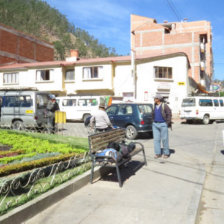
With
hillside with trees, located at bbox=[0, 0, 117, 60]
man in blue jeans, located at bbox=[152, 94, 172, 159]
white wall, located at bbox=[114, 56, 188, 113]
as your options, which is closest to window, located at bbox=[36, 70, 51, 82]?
white wall, located at bbox=[114, 56, 188, 113]

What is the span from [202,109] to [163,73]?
30.5 feet

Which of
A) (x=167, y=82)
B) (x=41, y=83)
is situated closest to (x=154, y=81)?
(x=167, y=82)

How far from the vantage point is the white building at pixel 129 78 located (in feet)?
94.9

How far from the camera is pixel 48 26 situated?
328ft

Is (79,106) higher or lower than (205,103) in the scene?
lower

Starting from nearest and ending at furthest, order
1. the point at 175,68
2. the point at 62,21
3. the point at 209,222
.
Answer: the point at 209,222, the point at 175,68, the point at 62,21

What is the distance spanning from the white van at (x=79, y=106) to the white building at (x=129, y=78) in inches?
318

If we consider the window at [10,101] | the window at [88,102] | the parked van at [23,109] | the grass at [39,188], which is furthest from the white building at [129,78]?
the grass at [39,188]

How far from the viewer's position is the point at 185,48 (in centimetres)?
4156

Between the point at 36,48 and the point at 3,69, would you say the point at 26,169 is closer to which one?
the point at 3,69

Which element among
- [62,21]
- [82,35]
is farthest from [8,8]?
[82,35]

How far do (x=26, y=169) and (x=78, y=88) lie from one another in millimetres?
26048

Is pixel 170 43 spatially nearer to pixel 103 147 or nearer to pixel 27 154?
pixel 103 147

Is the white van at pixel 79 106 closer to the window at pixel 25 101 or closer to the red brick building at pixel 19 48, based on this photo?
the window at pixel 25 101
